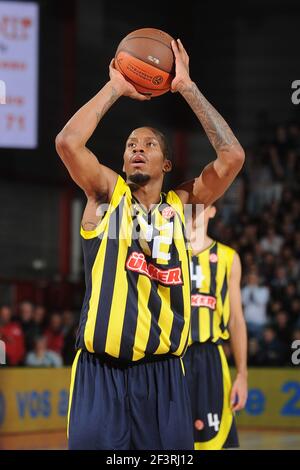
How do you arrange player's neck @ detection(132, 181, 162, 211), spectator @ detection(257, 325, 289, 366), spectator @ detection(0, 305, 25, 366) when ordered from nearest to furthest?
player's neck @ detection(132, 181, 162, 211) < spectator @ detection(0, 305, 25, 366) < spectator @ detection(257, 325, 289, 366)

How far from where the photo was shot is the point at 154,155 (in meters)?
4.92

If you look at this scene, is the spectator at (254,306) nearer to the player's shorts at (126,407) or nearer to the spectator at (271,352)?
the spectator at (271,352)

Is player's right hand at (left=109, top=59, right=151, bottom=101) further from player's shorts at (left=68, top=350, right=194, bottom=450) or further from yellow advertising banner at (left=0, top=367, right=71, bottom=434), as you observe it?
yellow advertising banner at (left=0, top=367, right=71, bottom=434)

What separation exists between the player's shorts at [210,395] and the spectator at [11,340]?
5994 mm

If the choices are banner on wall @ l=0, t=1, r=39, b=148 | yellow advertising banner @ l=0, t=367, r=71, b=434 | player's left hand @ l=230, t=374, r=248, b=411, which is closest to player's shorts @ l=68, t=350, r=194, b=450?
player's left hand @ l=230, t=374, r=248, b=411

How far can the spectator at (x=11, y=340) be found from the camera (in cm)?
1290

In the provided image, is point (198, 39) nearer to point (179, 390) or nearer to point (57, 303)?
point (57, 303)

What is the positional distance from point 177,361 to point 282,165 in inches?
510

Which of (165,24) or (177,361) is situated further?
(165,24)

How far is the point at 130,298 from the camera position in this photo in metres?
4.65

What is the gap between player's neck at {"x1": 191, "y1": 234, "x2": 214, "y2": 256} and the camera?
7.27m

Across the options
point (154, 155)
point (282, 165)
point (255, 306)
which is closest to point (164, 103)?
point (282, 165)

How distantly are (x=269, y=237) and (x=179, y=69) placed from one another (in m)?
11.1

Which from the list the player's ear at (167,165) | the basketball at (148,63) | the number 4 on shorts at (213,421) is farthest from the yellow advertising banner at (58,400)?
the basketball at (148,63)
